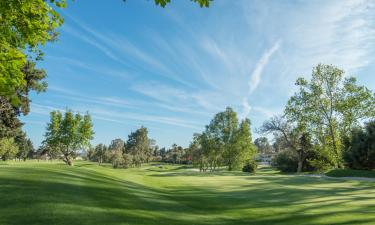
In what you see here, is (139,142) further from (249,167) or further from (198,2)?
(198,2)

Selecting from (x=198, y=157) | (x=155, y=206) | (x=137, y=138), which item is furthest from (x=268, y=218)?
(x=137, y=138)

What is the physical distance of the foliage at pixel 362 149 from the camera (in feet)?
136

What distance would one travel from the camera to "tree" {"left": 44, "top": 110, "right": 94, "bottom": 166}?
190 feet

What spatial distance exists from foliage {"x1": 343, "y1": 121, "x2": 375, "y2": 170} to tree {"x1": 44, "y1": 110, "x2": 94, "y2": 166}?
4228 centimetres

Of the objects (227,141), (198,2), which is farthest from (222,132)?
(198,2)

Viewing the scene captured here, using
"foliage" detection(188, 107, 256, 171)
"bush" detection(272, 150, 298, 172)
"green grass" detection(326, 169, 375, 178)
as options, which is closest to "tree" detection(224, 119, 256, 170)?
"foliage" detection(188, 107, 256, 171)

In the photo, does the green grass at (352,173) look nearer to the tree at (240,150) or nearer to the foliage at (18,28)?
the tree at (240,150)

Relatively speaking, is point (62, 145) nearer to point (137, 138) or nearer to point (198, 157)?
point (198, 157)

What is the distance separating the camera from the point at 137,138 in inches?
5369

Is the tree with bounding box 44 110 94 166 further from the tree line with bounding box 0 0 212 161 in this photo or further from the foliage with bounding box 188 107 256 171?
the tree line with bounding box 0 0 212 161

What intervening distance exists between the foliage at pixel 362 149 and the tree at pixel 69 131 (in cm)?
4228

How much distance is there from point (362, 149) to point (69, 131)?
46375 mm

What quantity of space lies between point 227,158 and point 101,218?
59.6 m

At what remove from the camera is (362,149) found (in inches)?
1647
